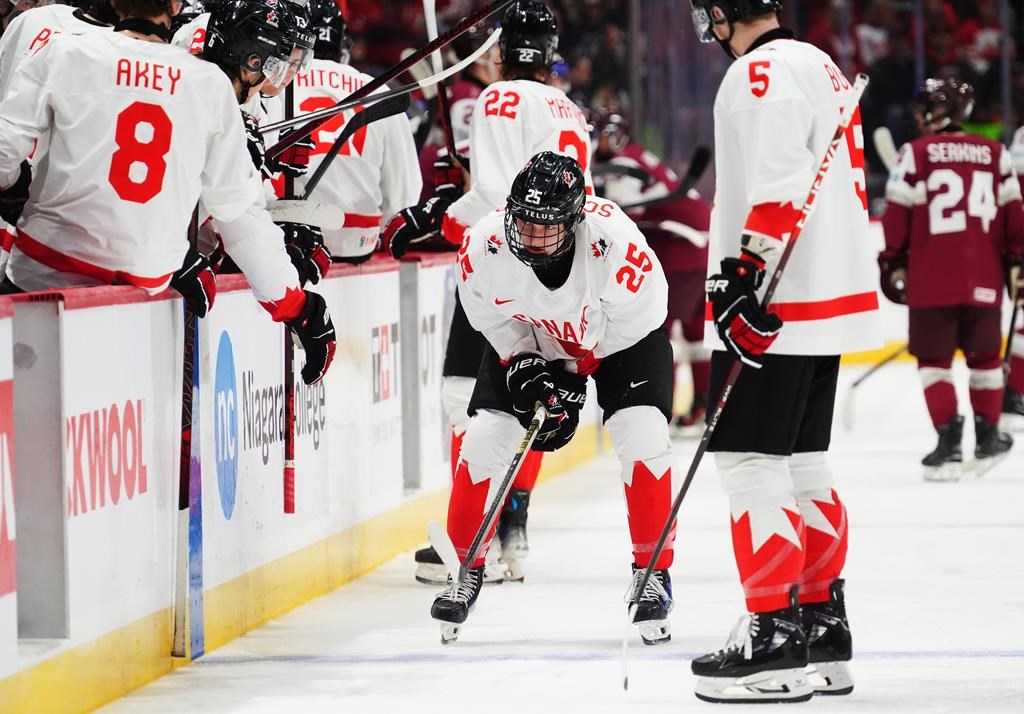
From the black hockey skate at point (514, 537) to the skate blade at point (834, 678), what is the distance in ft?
4.47

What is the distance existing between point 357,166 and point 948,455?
261 cm

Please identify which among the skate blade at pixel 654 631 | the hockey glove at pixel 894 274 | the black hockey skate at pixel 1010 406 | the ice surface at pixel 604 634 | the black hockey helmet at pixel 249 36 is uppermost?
the black hockey helmet at pixel 249 36

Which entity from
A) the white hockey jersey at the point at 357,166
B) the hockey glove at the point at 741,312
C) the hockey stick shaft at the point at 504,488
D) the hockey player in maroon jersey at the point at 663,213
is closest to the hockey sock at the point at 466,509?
the hockey stick shaft at the point at 504,488

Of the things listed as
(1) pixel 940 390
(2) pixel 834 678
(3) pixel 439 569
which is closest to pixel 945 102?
(1) pixel 940 390

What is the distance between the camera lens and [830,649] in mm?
3105

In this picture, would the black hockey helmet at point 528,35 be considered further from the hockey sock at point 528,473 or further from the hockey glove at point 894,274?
the hockey glove at point 894,274

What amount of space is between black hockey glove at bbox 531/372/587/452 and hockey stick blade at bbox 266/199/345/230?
25.0 inches

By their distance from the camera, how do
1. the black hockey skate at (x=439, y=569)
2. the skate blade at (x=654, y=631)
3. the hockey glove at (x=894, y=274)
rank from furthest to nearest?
1. the hockey glove at (x=894, y=274)
2. the black hockey skate at (x=439, y=569)
3. the skate blade at (x=654, y=631)

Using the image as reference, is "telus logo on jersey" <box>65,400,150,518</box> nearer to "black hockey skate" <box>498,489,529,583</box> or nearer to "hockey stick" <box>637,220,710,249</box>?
"black hockey skate" <box>498,489,529,583</box>

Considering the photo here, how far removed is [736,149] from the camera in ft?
9.91

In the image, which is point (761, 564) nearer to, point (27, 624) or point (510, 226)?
point (510, 226)

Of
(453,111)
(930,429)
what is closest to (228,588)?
(453,111)

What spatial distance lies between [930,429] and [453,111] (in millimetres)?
3014

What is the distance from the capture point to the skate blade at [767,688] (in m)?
3.03
